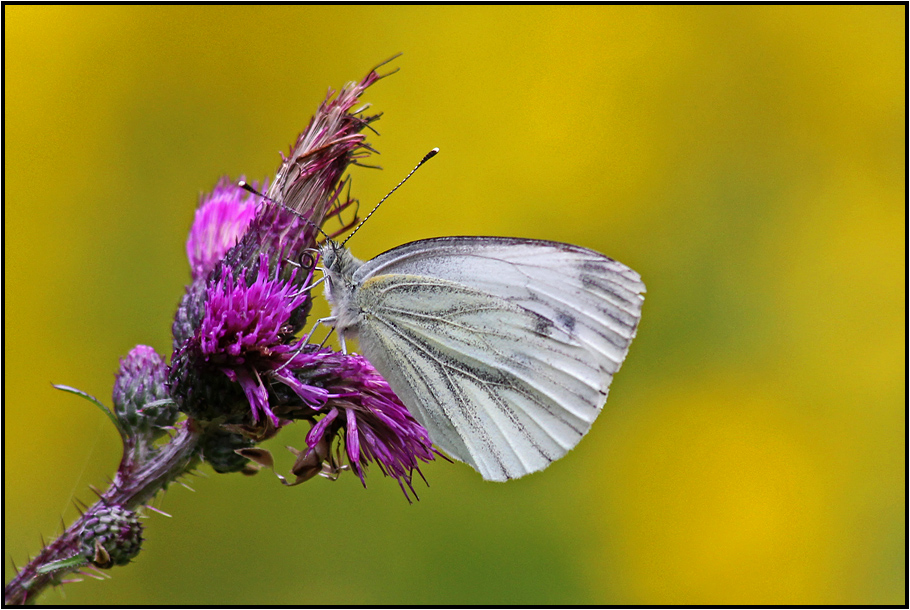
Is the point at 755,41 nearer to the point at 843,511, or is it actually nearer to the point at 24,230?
the point at 843,511

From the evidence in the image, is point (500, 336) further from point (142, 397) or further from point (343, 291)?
point (142, 397)

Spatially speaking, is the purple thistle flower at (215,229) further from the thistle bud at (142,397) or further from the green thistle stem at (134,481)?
the green thistle stem at (134,481)

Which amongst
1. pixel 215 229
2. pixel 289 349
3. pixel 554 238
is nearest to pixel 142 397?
pixel 289 349

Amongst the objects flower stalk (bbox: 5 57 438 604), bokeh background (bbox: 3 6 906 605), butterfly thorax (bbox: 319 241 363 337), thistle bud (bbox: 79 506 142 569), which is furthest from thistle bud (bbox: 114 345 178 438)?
bokeh background (bbox: 3 6 906 605)

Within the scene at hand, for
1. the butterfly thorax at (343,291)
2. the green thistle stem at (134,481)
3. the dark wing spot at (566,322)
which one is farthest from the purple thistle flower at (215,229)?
the dark wing spot at (566,322)

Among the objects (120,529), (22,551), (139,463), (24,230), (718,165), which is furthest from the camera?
(718,165)

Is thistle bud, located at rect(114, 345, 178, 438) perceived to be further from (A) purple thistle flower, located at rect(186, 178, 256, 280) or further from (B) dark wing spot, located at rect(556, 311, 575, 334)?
(B) dark wing spot, located at rect(556, 311, 575, 334)

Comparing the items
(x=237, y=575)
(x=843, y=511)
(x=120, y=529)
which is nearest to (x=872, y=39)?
(x=843, y=511)
